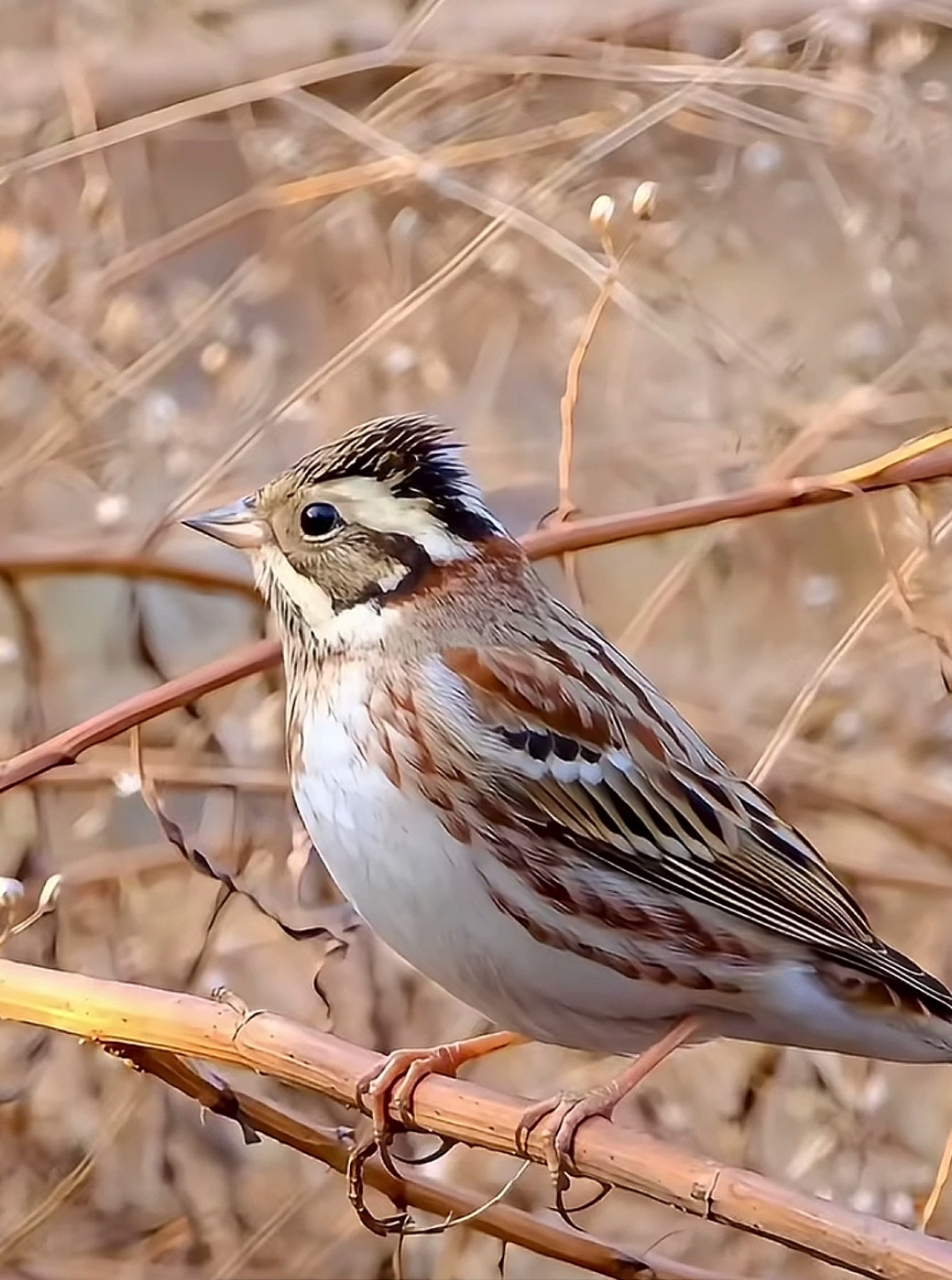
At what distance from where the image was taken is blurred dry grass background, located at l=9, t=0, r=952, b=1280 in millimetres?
2090

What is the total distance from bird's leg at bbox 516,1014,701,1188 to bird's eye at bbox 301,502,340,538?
1.23 ft

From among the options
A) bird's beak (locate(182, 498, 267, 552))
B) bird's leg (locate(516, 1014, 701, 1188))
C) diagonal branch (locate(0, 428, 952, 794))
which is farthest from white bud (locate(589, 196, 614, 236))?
bird's leg (locate(516, 1014, 701, 1188))

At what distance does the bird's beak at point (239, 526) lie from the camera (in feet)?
3.81

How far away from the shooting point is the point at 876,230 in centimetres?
232

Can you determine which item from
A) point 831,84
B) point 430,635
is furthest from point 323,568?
point 831,84

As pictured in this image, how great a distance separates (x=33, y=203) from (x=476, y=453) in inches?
24.7

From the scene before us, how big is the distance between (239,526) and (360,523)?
0.08 m

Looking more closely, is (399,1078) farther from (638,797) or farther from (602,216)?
(602,216)

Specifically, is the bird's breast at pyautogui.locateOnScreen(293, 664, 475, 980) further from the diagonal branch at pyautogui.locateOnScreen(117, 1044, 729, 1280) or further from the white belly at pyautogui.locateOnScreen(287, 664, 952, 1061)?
the diagonal branch at pyautogui.locateOnScreen(117, 1044, 729, 1280)

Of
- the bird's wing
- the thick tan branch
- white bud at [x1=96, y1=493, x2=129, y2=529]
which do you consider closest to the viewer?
the thick tan branch

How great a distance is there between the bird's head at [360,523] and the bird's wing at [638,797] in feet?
0.23

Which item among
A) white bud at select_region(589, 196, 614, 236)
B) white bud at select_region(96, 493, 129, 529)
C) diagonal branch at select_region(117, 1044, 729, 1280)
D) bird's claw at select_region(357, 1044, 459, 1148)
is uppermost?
white bud at select_region(96, 493, 129, 529)

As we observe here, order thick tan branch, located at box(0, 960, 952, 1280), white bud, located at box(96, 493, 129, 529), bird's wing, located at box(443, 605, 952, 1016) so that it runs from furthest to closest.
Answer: white bud, located at box(96, 493, 129, 529) → bird's wing, located at box(443, 605, 952, 1016) → thick tan branch, located at box(0, 960, 952, 1280)

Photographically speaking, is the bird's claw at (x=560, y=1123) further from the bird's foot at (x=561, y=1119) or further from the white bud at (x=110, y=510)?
the white bud at (x=110, y=510)
